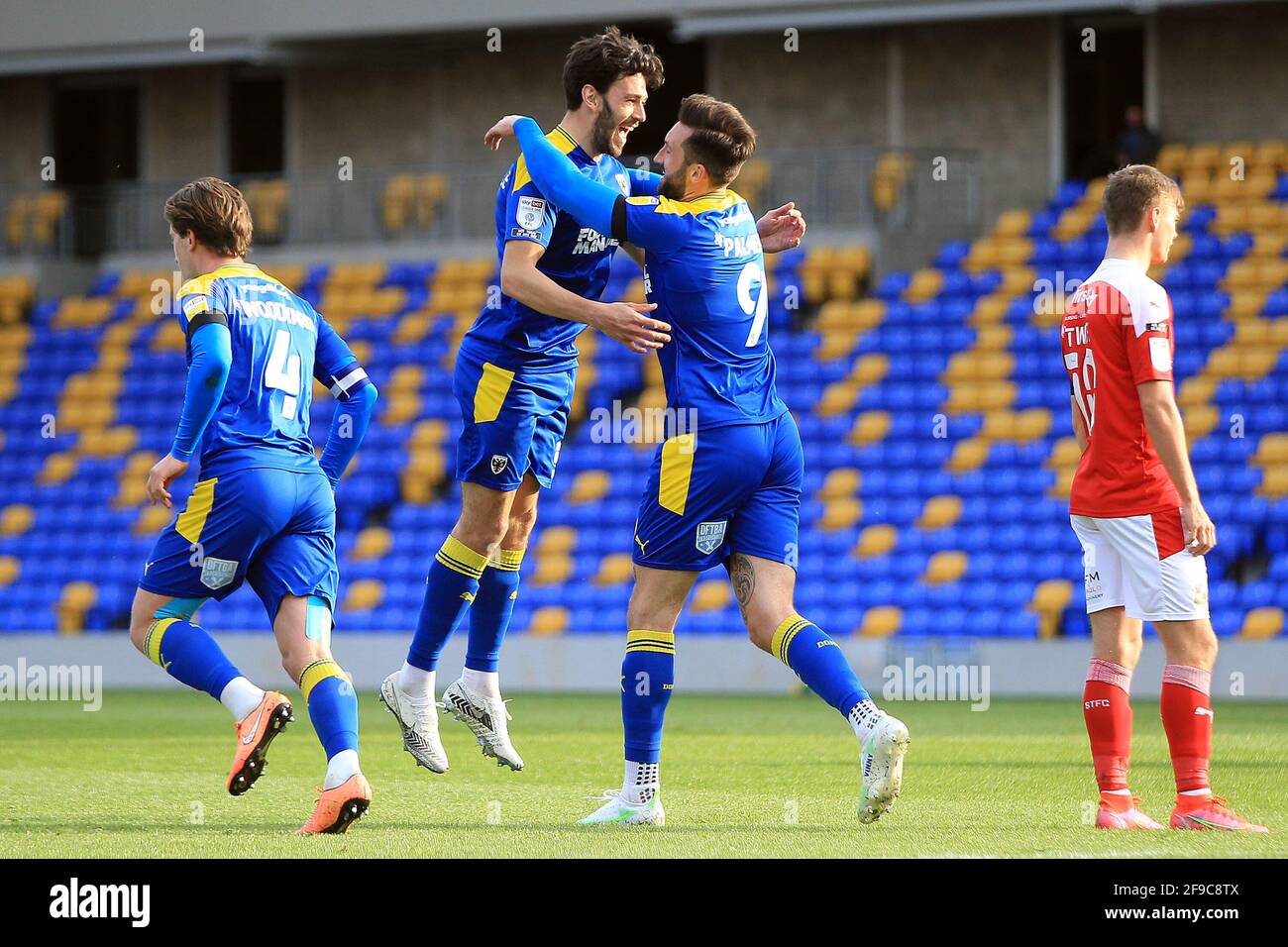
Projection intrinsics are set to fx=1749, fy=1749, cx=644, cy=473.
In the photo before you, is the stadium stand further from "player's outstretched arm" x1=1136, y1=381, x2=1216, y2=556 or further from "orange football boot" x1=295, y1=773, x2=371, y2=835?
"orange football boot" x1=295, y1=773, x2=371, y2=835

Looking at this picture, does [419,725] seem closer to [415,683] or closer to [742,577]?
[415,683]

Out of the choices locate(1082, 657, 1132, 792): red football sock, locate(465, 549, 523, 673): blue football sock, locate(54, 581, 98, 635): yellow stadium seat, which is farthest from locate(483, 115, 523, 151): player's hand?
locate(54, 581, 98, 635): yellow stadium seat

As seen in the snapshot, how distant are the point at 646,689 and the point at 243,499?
1331 millimetres

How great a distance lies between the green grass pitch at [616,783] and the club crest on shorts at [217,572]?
2.37ft

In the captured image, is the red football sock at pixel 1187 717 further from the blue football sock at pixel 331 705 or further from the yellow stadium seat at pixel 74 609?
the yellow stadium seat at pixel 74 609

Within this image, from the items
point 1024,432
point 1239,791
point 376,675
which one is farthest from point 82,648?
point 1239,791

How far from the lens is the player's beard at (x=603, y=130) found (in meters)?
5.97

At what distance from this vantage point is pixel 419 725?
6344 mm

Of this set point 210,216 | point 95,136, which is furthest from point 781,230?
point 95,136

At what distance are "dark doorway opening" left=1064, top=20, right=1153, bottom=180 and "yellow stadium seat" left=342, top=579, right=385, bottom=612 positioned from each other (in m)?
8.42

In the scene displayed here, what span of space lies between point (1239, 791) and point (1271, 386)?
8675mm

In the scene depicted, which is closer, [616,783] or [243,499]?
[243,499]

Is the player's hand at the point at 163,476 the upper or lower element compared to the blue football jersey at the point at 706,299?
lower

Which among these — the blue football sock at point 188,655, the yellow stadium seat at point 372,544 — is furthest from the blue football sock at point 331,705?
the yellow stadium seat at point 372,544
